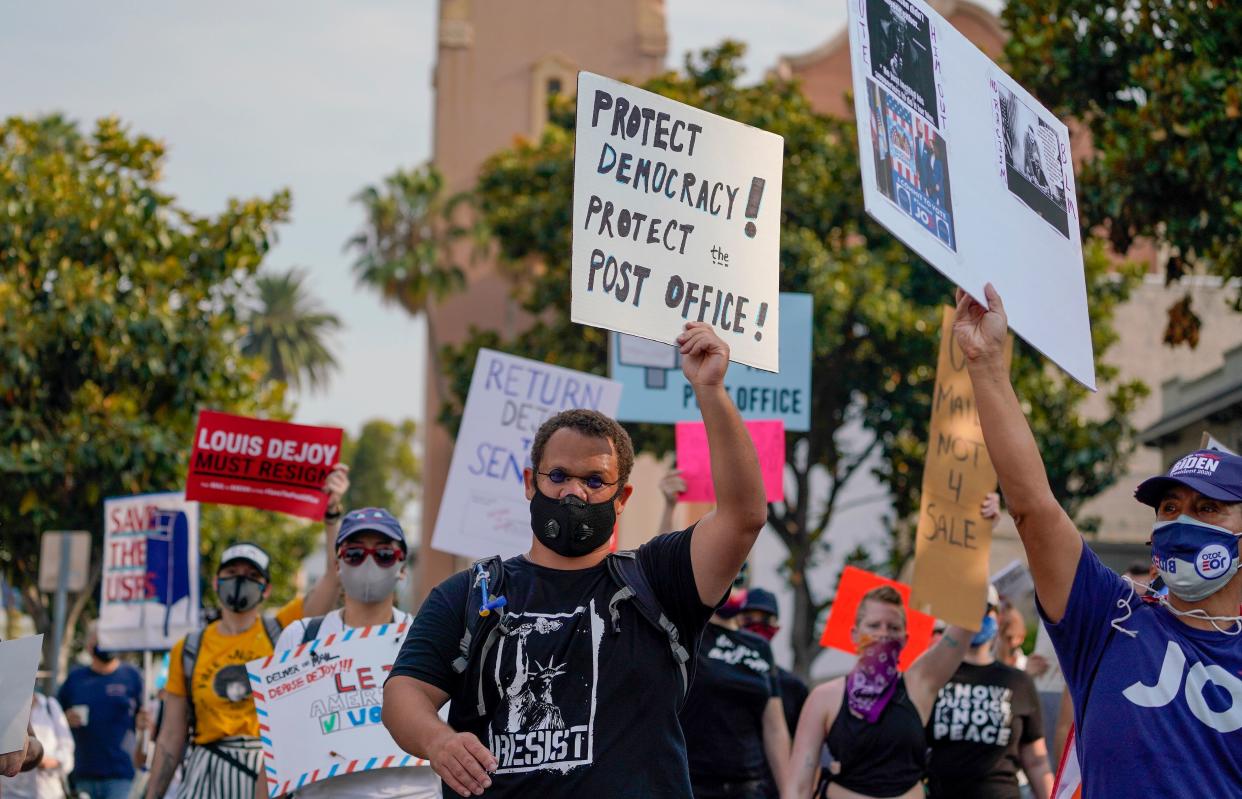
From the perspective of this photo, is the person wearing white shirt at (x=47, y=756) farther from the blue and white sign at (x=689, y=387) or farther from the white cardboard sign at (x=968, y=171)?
the white cardboard sign at (x=968, y=171)

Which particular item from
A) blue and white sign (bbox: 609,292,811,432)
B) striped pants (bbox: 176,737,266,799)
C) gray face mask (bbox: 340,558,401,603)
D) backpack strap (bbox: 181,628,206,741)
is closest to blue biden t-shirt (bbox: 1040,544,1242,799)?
gray face mask (bbox: 340,558,401,603)

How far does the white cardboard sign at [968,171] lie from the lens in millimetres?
4141

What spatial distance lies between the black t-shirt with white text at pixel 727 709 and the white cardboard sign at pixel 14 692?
3.39 m

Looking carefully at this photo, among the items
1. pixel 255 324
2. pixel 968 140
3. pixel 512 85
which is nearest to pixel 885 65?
pixel 968 140

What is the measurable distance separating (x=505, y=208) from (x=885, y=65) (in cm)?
2585

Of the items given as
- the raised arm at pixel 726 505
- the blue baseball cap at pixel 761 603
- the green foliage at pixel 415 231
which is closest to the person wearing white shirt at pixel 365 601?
the raised arm at pixel 726 505

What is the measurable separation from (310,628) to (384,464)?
83809 millimetres

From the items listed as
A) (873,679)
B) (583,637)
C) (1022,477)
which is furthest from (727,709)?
(583,637)

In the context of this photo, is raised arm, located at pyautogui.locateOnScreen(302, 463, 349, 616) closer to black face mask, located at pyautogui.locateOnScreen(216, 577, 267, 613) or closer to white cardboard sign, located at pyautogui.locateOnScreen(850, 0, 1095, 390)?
black face mask, located at pyautogui.locateOnScreen(216, 577, 267, 613)

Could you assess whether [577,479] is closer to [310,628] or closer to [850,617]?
[310,628]

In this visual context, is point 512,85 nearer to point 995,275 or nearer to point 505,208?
point 505,208

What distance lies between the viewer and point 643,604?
12.2ft

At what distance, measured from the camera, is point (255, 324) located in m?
73.9

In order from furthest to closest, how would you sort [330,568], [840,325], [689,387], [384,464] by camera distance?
[384,464]
[840,325]
[689,387]
[330,568]
